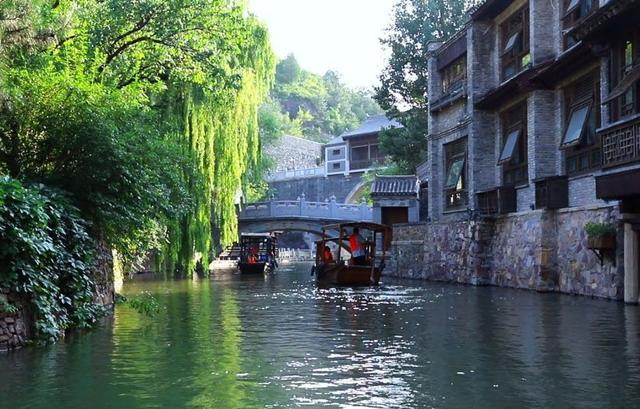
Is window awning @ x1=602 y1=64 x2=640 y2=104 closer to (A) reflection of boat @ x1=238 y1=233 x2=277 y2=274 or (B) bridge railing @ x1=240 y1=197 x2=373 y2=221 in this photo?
(A) reflection of boat @ x1=238 y1=233 x2=277 y2=274

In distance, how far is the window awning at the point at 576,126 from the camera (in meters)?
19.5

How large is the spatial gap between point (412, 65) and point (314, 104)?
194 ft

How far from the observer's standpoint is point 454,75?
99.1ft

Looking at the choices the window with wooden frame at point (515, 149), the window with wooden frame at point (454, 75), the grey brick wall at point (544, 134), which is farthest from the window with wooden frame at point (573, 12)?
the window with wooden frame at point (454, 75)

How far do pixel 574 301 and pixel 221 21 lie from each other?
10.5 meters

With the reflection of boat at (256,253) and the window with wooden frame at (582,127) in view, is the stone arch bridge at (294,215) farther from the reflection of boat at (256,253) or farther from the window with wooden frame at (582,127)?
the window with wooden frame at (582,127)

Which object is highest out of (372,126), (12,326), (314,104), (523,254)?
(314,104)

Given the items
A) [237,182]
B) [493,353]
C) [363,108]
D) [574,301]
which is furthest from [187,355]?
[363,108]

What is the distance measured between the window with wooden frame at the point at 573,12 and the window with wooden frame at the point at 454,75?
22.8 feet

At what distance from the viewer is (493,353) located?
10.6 m

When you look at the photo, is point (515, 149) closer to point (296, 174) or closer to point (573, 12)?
point (573, 12)

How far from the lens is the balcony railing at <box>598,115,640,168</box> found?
48.1 feet

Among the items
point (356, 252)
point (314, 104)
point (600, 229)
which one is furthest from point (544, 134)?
point (314, 104)

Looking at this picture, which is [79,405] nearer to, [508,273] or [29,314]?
[29,314]
